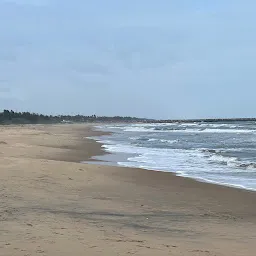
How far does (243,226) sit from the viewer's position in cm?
634

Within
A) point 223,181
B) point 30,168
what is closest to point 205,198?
point 223,181

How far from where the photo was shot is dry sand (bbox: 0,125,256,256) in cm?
483

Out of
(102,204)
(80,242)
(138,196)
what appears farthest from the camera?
(138,196)

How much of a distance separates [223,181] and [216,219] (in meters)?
5.18

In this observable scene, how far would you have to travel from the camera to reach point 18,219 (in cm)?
584

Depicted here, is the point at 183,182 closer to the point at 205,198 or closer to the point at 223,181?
the point at 223,181

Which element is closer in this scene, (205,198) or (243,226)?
(243,226)

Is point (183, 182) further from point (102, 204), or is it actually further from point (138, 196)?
point (102, 204)

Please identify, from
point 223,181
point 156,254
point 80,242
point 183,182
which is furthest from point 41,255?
point 223,181

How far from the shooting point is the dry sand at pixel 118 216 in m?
4.83

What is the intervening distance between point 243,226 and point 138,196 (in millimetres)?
3001

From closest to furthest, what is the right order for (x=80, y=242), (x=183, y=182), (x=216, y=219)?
(x=80, y=242) < (x=216, y=219) < (x=183, y=182)

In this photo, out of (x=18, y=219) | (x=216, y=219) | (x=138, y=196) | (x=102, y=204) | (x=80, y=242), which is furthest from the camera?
(x=138, y=196)

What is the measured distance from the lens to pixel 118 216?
6.59 metres
